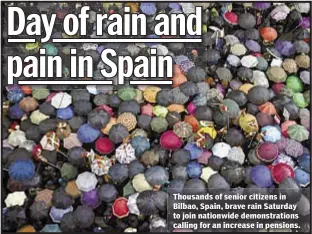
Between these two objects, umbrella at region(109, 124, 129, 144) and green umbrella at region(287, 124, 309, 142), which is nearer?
umbrella at region(109, 124, 129, 144)

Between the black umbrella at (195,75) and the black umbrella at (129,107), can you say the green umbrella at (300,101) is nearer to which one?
the black umbrella at (195,75)

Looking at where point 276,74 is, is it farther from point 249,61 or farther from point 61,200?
point 61,200

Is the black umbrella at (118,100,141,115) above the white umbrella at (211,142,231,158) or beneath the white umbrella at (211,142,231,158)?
above

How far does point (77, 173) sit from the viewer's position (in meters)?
4.93

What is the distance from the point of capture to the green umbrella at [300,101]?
5.34 metres

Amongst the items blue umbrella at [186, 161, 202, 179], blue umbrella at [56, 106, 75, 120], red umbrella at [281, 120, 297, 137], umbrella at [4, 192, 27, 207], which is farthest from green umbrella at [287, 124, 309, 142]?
umbrella at [4, 192, 27, 207]

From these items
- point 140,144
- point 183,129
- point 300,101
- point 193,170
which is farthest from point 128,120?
point 300,101

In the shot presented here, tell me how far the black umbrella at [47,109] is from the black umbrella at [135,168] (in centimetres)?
93

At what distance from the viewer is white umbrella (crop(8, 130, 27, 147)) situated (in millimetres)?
5012

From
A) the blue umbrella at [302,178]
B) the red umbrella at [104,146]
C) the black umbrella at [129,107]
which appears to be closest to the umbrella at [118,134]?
the red umbrella at [104,146]

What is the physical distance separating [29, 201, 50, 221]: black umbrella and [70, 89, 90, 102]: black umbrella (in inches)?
42.0

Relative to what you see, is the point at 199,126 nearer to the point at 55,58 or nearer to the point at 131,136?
the point at 131,136

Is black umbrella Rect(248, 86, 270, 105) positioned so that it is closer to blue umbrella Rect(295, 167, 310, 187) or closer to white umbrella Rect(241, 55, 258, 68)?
white umbrella Rect(241, 55, 258, 68)

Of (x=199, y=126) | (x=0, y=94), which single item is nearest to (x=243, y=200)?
(x=199, y=126)
